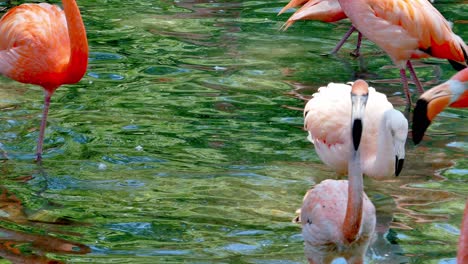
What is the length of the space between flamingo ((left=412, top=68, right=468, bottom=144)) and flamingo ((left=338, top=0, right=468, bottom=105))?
3.58 meters

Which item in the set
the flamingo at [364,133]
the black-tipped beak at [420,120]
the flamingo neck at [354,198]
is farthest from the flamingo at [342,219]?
the black-tipped beak at [420,120]

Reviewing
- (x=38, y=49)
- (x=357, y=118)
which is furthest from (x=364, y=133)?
(x=38, y=49)

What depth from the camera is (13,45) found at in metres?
5.40

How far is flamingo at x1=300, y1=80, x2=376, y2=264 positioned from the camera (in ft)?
13.2

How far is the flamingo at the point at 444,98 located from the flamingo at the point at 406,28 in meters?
3.58

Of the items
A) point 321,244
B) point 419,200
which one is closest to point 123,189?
point 321,244

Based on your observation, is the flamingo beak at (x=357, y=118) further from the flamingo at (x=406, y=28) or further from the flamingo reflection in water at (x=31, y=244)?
the flamingo at (x=406, y=28)

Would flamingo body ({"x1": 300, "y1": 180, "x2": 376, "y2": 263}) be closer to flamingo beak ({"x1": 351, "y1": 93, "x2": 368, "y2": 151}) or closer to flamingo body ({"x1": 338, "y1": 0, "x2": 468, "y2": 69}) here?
flamingo beak ({"x1": 351, "y1": 93, "x2": 368, "y2": 151})

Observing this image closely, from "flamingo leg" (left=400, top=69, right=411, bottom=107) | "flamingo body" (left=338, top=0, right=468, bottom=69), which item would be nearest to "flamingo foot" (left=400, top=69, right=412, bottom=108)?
"flamingo leg" (left=400, top=69, right=411, bottom=107)

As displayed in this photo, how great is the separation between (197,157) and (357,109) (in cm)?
179

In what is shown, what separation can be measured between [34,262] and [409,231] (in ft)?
6.03

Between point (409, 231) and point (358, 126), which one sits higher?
point (358, 126)

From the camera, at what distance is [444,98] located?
2.43 m

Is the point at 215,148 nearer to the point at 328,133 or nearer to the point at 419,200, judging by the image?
the point at 328,133
